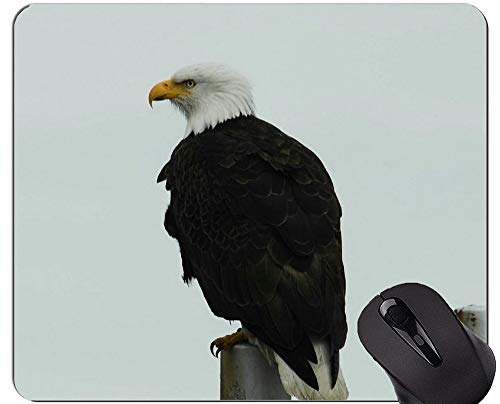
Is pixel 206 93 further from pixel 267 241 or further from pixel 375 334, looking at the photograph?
pixel 375 334

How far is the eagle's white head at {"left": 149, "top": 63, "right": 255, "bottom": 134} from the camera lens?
2.12 meters

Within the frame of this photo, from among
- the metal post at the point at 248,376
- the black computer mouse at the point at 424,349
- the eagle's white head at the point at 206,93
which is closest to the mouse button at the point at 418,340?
the black computer mouse at the point at 424,349

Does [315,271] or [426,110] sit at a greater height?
[426,110]

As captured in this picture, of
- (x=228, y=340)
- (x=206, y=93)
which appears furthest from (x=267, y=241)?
(x=206, y=93)

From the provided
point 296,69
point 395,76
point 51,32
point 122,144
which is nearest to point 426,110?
point 395,76

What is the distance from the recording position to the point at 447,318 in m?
1.65

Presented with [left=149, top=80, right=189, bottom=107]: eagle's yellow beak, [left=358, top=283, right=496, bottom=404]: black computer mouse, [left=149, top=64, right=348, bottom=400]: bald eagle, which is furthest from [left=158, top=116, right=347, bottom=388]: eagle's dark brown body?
[left=358, top=283, right=496, bottom=404]: black computer mouse

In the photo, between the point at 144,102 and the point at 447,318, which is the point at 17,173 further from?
the point at 447,318

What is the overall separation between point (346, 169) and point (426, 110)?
192 mm

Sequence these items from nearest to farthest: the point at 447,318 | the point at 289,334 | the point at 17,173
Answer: the point at 447,318
the point at 289,334
the point at 17,173

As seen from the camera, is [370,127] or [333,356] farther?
[370,127]

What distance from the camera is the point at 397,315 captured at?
167cm

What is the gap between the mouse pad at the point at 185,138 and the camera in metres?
2.14

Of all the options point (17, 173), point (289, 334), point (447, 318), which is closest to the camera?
point (447, 318)
